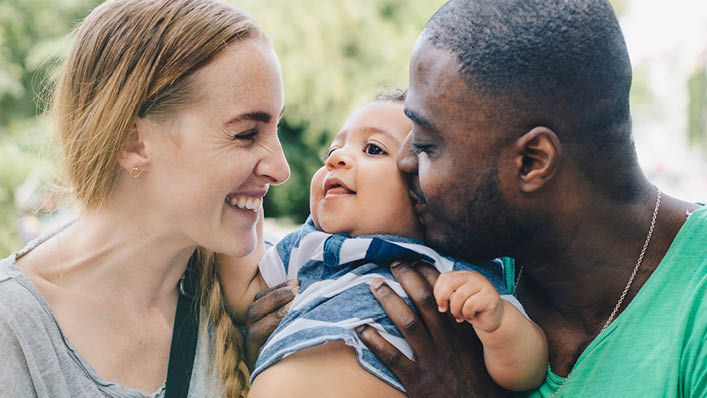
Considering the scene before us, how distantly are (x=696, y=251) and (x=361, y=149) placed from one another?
3.40 ft

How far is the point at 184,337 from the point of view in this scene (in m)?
2.24

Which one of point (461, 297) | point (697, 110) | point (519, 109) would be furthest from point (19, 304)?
point (697, 110)

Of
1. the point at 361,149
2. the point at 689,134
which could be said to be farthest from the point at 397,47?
the point at 689,134

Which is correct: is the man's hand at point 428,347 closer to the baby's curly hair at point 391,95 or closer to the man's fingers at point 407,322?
the man's fingers at point 407,322

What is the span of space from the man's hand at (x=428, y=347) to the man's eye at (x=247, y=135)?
2.13 ft

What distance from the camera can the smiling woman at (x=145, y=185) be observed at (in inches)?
80.5

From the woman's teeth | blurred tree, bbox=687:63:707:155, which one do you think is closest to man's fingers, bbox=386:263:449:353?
the woman's teeth

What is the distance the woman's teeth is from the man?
58 centimetres

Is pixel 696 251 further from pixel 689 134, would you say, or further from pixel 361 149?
pixel 689 134

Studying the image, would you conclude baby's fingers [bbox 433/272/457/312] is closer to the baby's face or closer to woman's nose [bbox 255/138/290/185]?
the baby's face

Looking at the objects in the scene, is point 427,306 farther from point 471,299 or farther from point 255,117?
point 255,117

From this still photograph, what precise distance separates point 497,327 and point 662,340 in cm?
39

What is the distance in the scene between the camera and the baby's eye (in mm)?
2215

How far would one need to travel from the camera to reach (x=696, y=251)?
168cm
